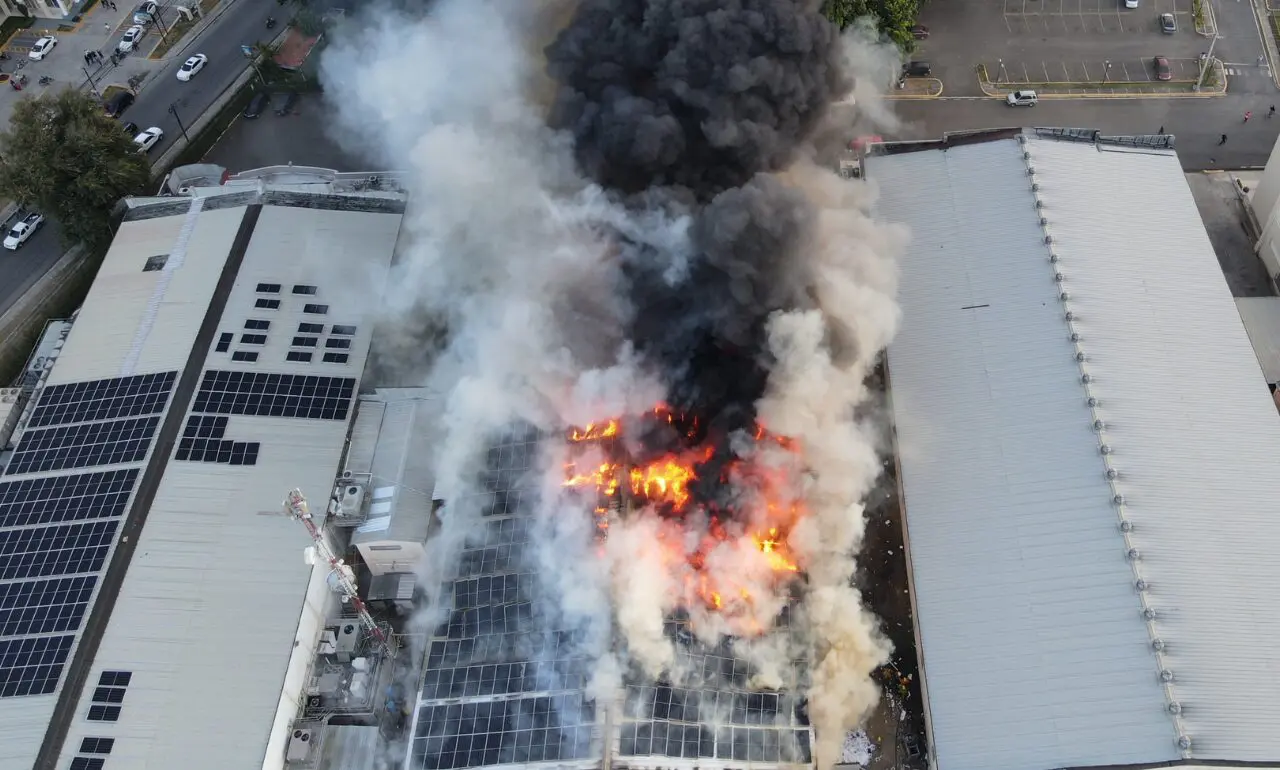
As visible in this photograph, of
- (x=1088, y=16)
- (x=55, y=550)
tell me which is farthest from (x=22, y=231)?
(x=1088, y=16)

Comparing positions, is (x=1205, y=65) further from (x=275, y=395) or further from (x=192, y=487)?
(x=192, y=487)

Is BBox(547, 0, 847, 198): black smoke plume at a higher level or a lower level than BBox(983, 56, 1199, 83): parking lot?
lower

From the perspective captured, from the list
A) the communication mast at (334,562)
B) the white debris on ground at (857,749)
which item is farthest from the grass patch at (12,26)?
the white debris on ground at (857,749)

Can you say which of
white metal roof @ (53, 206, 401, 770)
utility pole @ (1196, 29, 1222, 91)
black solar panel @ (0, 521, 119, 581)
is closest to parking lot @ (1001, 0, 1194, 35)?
utility pole @ (1196, 29, 1222, 91)

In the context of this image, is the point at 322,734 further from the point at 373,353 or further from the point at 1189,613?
the point at 1189,613

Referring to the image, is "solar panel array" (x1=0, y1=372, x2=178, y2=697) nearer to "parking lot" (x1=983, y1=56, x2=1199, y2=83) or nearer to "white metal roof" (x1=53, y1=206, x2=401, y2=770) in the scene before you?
"white metal roof" (x1=53, y1=206, x2=401, y2=770)
